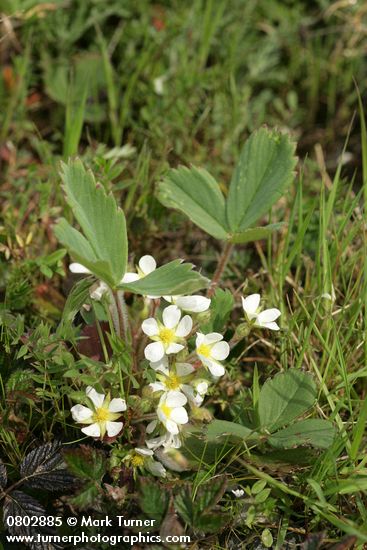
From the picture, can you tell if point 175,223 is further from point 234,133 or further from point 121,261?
point 121,261

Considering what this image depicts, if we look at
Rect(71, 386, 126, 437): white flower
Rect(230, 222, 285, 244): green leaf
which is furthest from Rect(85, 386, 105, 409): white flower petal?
Rect(230, 222, 285, 244): green leaf

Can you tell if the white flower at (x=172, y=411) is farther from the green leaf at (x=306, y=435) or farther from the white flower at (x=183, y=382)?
the green leaf at (x=306, y=435)

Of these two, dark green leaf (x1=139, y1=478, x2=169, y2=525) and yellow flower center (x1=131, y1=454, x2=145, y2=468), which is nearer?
dark green leaf (x1=139, y1=478, x2=169, y2=525)

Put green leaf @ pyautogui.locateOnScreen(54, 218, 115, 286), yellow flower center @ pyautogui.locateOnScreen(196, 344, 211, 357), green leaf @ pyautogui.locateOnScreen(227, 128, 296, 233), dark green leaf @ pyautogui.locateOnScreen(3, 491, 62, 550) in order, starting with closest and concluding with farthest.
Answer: green leaf @ pyautogui.locateOnScreen(54, 218, 115, 286)
dark green leaf @ pyautogui.locateOnScreen(3, 491, 62, 550)
yellow flower center @ pyautogui.locateOnScreen(196, 344, 211, 357)
green leaf @ pyautogui.locateOnScreen(227, 128, 296, 233)

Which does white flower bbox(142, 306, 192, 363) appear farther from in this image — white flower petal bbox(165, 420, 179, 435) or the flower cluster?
white flower petal bbox(165, 420, 179, 435)

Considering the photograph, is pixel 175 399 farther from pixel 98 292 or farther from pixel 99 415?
pixel 98 292

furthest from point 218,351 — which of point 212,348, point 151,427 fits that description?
point 151,427
